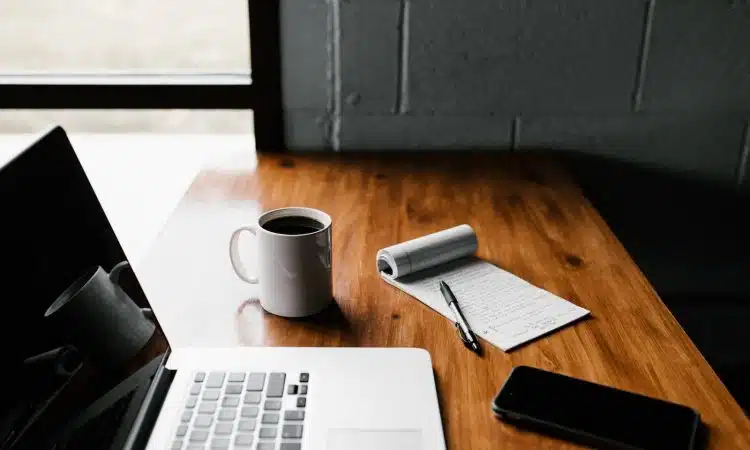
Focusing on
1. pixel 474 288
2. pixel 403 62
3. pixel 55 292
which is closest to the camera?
pixel 55 292

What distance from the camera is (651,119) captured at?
150 cm

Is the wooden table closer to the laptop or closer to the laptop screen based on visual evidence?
the laptop

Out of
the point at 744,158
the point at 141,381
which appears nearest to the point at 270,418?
the point at 141,381

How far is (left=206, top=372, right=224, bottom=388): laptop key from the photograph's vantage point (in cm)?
72

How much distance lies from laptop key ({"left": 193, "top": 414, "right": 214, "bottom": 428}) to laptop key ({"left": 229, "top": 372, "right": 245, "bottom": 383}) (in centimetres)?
5

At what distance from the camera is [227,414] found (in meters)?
0.68

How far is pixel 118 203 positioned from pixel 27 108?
0.85 ft

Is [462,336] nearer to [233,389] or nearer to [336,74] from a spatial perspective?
[233,389]

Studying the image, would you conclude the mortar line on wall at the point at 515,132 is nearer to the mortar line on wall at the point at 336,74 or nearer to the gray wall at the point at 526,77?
the gray wall at the point at 526,77

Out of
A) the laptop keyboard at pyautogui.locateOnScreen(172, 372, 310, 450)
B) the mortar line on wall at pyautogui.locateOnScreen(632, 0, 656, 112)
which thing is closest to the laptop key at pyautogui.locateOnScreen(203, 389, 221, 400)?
the laptop keyboard at pyautogui.locateOnScreen(172, 372, 310, 450)

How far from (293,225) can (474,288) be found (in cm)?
24

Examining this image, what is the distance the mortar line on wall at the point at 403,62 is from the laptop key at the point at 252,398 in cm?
89

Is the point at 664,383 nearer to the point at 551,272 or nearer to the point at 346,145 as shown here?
the point at 551,272

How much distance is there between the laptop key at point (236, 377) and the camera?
0.72 metres
